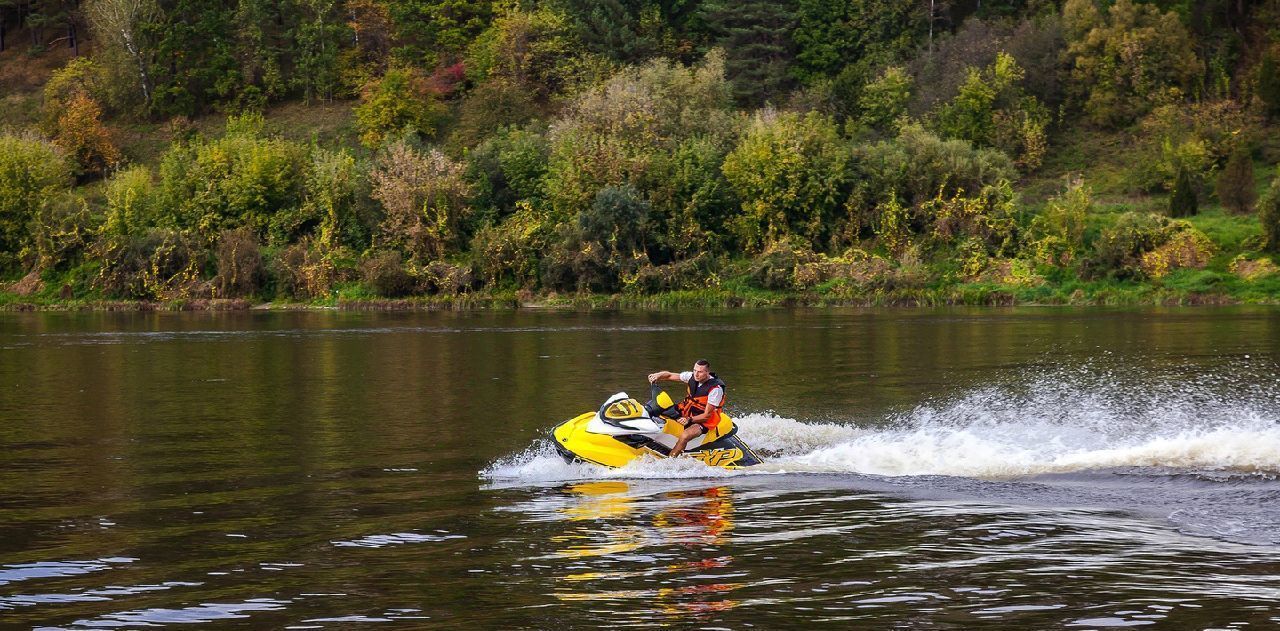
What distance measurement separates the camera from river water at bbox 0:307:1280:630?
547 inches

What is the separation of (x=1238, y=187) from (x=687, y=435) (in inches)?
2292

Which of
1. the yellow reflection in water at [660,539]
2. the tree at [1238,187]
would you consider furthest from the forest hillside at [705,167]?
the yellow reflection in water at [660,539]

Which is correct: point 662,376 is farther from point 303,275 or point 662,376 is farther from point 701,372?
point 303,275

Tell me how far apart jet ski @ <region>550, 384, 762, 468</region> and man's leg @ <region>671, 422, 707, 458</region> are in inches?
3.8

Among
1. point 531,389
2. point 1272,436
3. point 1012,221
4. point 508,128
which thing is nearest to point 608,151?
point 508,128

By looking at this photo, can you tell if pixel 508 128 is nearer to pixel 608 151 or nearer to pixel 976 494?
pixel 608 151

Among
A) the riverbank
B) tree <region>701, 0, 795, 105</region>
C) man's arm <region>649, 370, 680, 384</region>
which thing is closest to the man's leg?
man's arm <region>649, 370, 680, 384</region>

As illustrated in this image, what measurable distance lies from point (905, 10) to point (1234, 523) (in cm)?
8351

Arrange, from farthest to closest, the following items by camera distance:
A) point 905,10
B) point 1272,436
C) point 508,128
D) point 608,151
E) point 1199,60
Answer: point 905,10, point 508,128, point 1199,60, point 608,151, point 1272,436

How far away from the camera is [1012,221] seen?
234ft

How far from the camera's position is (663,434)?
72.8 feet

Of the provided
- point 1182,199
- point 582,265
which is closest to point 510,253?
point 582,265

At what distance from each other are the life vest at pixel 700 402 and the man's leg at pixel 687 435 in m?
0.11

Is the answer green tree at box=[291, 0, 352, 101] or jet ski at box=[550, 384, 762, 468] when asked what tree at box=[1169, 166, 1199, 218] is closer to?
jet ski at box=[550, 384, 762, 468]
